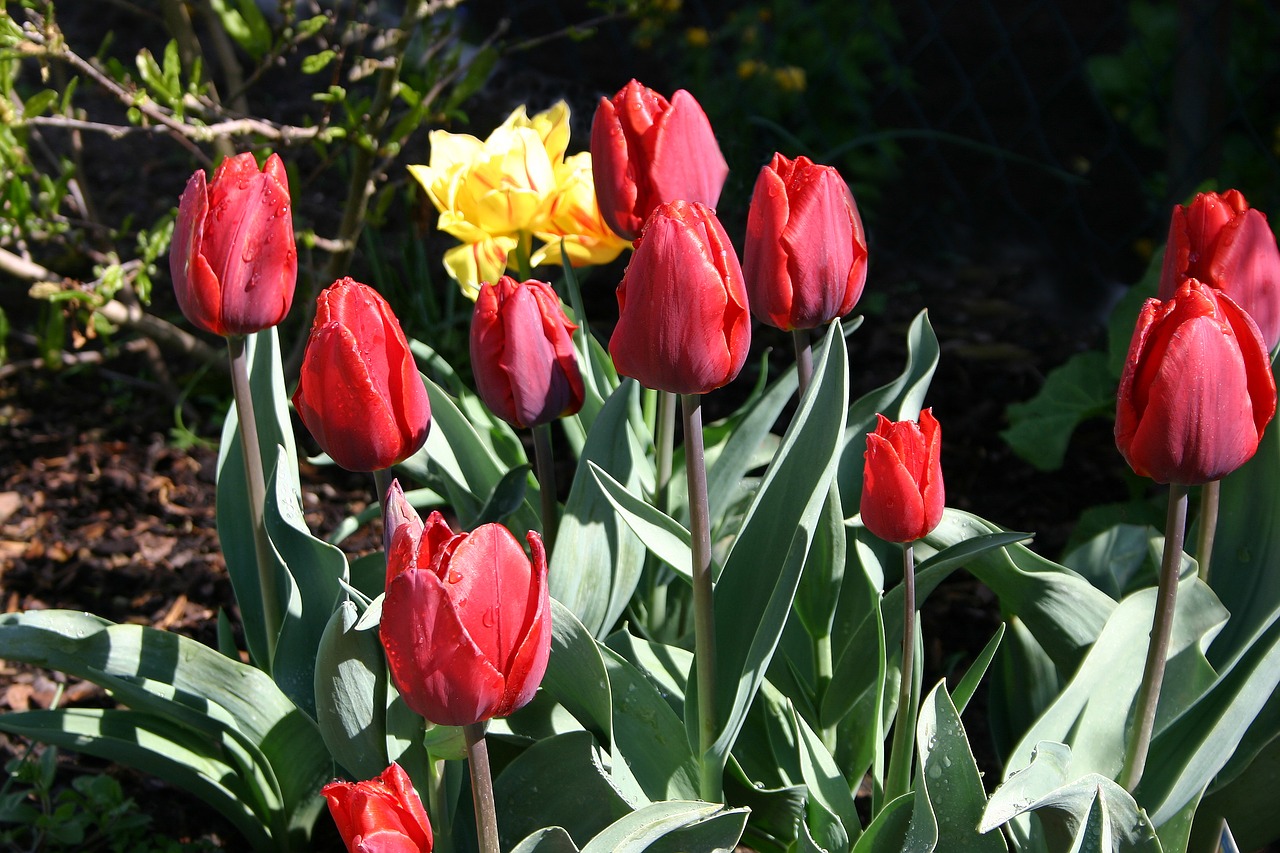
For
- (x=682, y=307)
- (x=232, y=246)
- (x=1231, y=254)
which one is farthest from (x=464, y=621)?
(x=1231, y=254)

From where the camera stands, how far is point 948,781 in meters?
1.10

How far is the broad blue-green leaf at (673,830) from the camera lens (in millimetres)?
1022

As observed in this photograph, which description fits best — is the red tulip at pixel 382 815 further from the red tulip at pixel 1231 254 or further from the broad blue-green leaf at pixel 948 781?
the red tulip at pixel 1231 254

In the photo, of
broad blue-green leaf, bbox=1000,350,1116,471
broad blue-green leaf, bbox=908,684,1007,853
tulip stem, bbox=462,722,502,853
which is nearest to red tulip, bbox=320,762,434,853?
tulip stem, bbox=462,722,502,853

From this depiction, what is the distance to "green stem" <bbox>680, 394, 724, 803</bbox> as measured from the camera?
41.5 inches

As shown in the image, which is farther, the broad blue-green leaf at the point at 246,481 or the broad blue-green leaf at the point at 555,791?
the broad blue-green leaf at the point at 246,481

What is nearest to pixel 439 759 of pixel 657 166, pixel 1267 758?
pixel 657 166

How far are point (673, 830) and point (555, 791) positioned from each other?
0.79 feet

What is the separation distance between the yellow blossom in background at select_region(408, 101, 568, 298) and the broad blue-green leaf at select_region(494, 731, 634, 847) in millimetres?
643

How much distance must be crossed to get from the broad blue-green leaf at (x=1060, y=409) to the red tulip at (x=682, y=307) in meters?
1.33

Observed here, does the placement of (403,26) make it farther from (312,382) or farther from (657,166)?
(312,382)

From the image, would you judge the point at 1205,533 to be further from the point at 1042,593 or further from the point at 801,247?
the point at 801,247

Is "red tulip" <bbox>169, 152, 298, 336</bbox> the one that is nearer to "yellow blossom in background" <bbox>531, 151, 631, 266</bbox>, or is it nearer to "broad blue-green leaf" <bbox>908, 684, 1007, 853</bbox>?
"yellow blossom in background" <bbox>531, 151, 631, 266</bbox>

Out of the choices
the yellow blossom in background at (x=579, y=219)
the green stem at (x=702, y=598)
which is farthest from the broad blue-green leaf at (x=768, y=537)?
the yellow blossom in background at (x=579, y=219)
